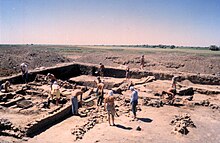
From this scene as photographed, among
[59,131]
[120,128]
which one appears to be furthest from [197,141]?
[59,131]

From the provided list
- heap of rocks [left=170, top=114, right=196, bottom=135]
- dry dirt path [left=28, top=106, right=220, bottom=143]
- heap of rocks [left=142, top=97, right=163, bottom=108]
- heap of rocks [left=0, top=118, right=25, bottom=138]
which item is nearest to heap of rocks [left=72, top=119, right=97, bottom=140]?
dry dirt path [left=28, top=106, right=220, bottom=143]

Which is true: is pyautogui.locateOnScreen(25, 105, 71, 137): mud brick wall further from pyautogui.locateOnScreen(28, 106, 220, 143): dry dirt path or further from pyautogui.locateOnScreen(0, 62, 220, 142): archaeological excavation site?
pyautogui.locateOnScreen(28, 106, 220, 143): dry dirt path

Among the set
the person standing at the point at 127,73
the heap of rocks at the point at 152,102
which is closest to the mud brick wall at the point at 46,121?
the heap of rocks at the point at 152,102

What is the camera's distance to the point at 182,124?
33.7ft

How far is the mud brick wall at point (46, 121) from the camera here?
9344mm

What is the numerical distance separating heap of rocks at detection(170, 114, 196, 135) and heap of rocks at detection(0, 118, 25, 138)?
546cm

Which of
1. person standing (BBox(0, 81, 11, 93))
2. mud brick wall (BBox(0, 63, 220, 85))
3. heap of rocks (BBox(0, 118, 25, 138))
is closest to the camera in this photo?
heap of rocks (BBox(0, 118, 25, 138))

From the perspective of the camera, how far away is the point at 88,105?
12.9m

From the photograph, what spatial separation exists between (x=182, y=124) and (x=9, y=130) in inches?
248

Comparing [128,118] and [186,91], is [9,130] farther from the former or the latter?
[186,91]

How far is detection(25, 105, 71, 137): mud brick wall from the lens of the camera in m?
9.34

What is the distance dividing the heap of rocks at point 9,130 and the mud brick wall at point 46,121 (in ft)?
0.87

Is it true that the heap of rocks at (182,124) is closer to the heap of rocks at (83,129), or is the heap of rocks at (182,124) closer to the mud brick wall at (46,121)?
the heap of rocks at (83,129)

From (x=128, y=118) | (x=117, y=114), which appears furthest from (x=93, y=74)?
(x=128, y=118)
